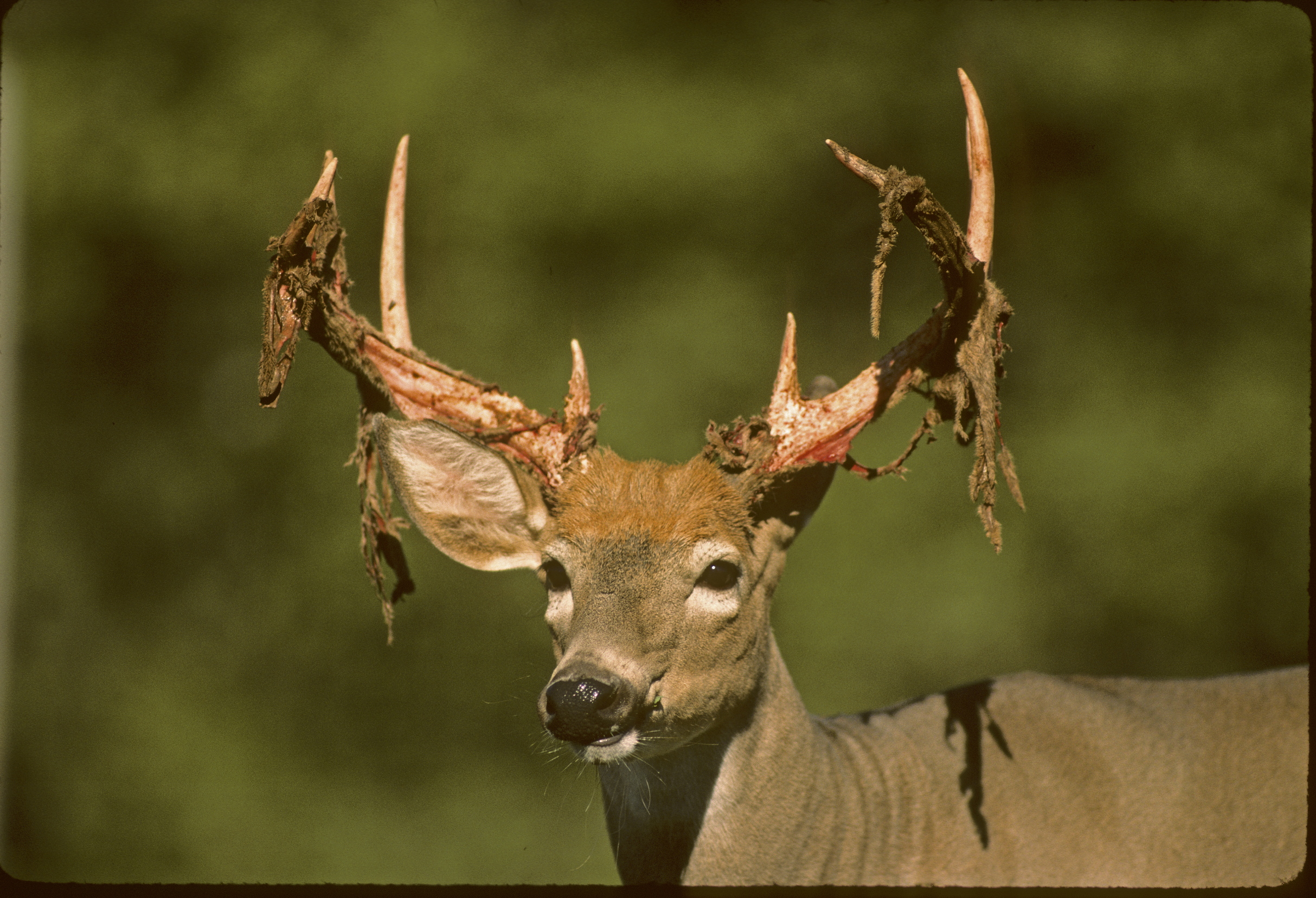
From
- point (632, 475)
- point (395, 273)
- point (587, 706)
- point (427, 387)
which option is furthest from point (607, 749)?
point (395, 273)

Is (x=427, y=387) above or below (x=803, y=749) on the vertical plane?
above

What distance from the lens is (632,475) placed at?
341 centimetres

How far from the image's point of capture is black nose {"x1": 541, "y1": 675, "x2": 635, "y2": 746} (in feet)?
9.01

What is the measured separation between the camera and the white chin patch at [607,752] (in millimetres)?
2828

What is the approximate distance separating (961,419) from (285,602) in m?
7.65

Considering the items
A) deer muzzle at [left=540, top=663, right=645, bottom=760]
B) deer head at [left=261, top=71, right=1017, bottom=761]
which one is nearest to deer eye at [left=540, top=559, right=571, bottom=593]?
deer head at [left=261, top=71, right=1017, bottom=761]

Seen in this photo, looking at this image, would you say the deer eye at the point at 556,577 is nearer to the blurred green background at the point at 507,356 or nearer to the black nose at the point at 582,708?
the black nose at the point at 582,708

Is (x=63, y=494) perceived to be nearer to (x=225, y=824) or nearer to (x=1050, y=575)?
(x=225, y=824)

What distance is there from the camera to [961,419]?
3.00 metres

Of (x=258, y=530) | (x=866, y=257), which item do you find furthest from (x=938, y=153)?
(x=258, y=530)

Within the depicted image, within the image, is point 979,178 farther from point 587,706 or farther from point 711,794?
point 711,794

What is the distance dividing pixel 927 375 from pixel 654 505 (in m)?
0.77

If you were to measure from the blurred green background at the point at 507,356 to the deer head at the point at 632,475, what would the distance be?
5241mm

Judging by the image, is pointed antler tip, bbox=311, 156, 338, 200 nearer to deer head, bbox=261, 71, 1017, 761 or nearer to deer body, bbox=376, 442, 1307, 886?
deer head, bbox=261, 71, 1017, 761
